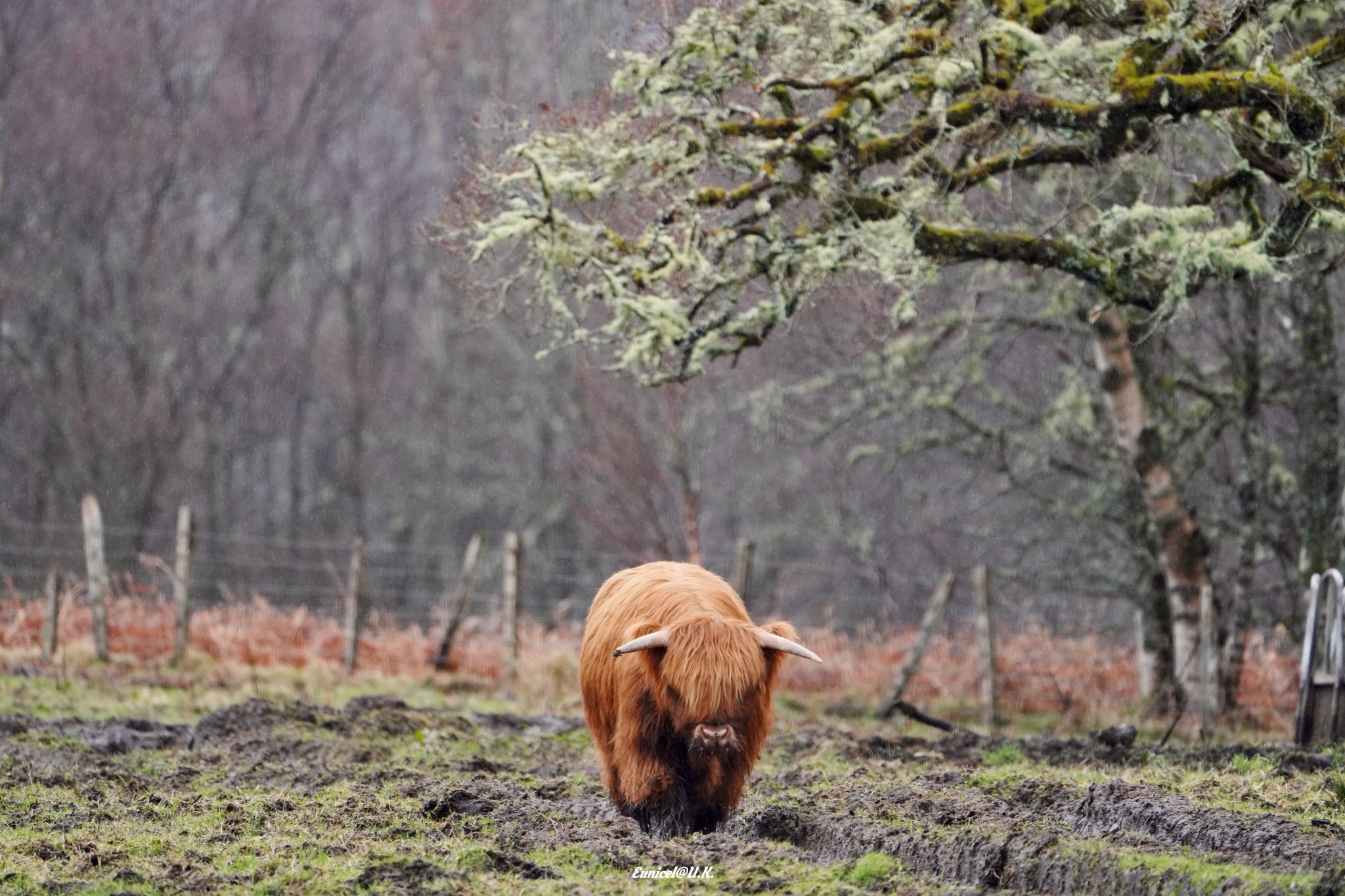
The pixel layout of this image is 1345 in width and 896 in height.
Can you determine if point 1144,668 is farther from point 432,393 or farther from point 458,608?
point 432,393

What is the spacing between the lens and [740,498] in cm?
2428

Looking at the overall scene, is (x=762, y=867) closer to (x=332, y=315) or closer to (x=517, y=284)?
(x=517, y=284)

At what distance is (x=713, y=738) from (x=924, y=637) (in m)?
7.41

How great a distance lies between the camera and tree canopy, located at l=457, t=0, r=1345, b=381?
8.28 meters

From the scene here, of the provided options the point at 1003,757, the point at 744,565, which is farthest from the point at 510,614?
the point at 1003,757

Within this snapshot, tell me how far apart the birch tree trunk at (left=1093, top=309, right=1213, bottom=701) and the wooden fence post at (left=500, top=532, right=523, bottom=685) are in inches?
223

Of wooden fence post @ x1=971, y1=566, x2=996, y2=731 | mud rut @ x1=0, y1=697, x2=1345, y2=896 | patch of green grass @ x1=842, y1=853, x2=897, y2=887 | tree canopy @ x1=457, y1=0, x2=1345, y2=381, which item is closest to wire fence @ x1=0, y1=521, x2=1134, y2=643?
wooden fence post @ x1=971, y1=566, x2=996, y2=731

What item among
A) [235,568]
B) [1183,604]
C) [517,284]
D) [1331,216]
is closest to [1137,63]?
[1331,216]

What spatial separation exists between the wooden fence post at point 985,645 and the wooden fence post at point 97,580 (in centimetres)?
788

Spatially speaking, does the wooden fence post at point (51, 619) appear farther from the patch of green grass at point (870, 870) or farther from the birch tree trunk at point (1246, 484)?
the birch tree trunk at point (1246, 484)

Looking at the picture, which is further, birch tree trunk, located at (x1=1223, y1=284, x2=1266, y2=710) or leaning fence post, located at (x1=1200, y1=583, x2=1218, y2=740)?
birch tree trunk, located at (x1=1223, y1=284, x2=1266, y2=710)

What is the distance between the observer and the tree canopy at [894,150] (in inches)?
326

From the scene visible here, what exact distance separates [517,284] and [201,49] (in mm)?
16708

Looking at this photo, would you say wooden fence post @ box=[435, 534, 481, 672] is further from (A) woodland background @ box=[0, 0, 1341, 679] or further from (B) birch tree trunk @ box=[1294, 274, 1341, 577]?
(B) birch tree trunk @ box=[1294, 274, 1341, 577]
